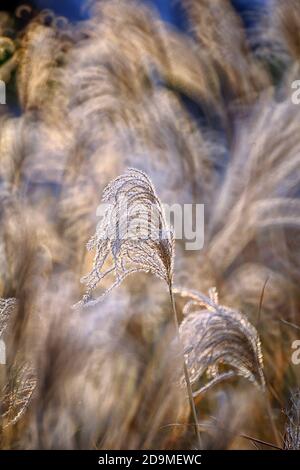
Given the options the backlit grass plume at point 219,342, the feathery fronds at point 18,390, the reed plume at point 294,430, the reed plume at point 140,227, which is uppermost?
the reed plume at point 140,227

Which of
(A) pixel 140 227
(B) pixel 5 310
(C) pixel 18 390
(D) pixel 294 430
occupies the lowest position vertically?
(D) pixel 294 430

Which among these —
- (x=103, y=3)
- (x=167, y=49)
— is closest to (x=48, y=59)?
(x=103, y=3)

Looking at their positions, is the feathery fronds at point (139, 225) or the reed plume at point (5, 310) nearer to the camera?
the feathery fronds at point (139, 225)

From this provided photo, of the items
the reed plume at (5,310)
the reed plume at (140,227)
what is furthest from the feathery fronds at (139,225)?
the reed plume at (5,310)

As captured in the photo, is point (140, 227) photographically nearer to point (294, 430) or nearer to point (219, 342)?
point (219, 342)

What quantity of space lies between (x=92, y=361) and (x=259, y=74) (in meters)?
1.18

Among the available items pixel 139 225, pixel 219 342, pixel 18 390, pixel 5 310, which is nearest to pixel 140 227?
pixel 139 225

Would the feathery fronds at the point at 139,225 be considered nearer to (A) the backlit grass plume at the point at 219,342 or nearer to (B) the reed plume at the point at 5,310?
(A) the backlit grass plume at the point at 219,342

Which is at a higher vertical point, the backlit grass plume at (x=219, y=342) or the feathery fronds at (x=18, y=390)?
the backlit grass plume at (x=219, y=342)

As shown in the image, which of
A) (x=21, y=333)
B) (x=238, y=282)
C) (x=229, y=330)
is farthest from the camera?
(x=238, y=282)

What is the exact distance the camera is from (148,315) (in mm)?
2049

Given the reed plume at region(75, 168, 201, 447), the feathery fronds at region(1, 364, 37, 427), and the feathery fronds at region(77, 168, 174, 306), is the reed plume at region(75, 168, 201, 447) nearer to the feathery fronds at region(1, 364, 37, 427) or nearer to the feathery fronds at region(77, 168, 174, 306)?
the feathery fronds at region(77, 168, 174, 306)

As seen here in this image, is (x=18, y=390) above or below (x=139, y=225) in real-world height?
below

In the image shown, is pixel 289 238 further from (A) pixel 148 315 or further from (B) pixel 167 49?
(B) pixel 167 49
